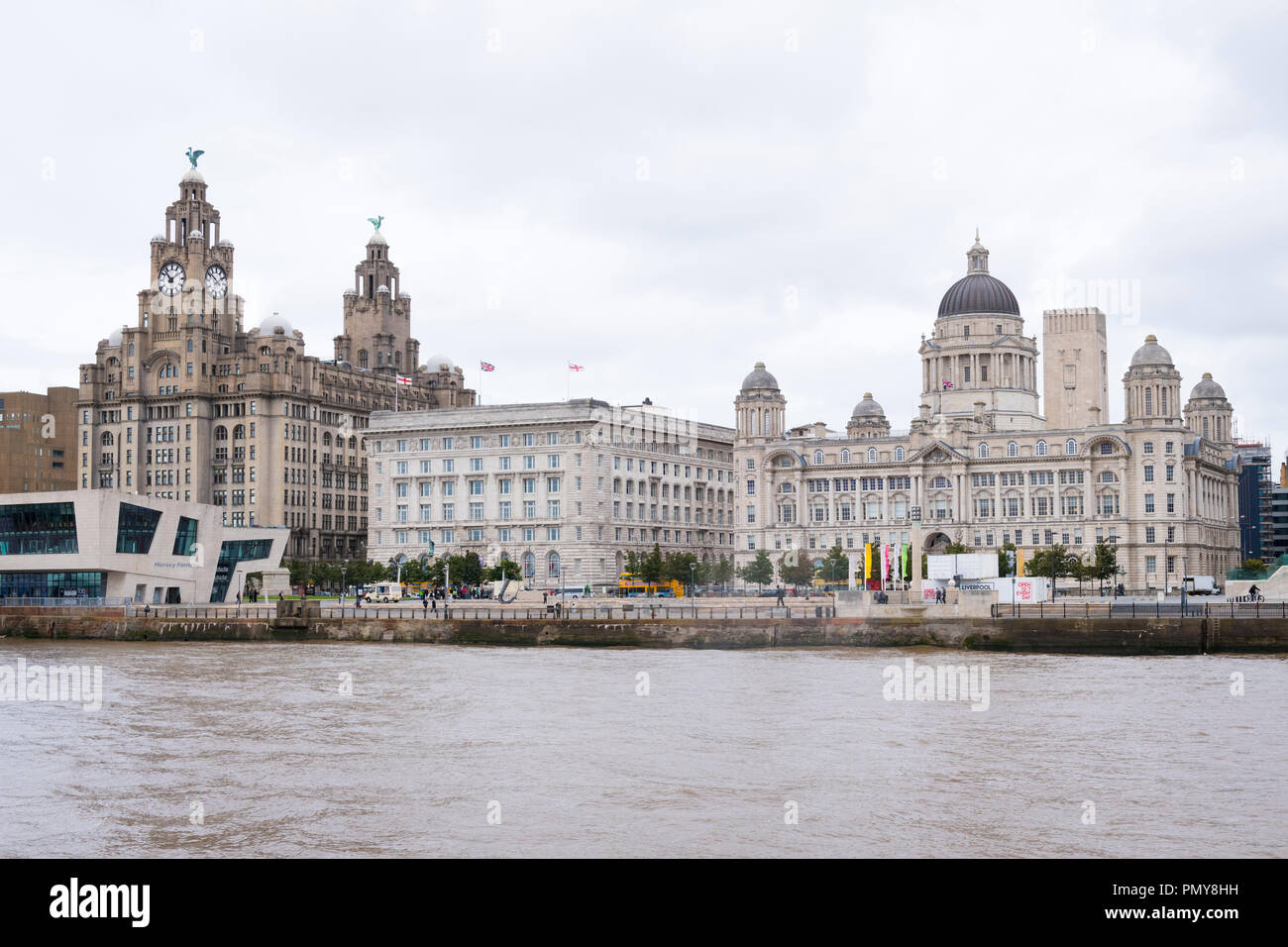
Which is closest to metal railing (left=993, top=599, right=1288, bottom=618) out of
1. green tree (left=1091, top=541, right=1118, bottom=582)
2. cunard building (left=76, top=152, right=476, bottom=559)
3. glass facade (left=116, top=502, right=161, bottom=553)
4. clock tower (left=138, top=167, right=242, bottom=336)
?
green tree (left=1091, top=541, right=1118, bottom=582)

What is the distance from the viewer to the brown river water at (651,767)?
2356 cm

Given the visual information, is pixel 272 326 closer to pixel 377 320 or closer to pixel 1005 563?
pixel 377 320

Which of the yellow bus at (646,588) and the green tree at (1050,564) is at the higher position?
the green tree at (1050,564)

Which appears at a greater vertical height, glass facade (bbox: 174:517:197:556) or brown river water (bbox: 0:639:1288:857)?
glass facade (bbox: 174:517:197:556)

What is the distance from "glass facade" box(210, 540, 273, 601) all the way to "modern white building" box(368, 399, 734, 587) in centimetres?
2186

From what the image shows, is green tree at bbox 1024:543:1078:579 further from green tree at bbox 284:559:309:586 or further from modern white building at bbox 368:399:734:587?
green tree at bbox 284:559:309:586

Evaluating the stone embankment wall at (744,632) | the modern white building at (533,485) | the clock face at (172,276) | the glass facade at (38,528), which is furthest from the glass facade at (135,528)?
the clock face at (172,276)

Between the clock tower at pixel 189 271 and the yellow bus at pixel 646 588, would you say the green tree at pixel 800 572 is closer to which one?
the yellow bus at pixel 646 588

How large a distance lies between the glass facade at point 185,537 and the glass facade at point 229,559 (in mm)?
4293

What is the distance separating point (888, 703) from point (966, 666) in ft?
44.7

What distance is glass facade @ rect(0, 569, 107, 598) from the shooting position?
8675cm

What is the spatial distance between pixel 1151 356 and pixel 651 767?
101156 millimetres
